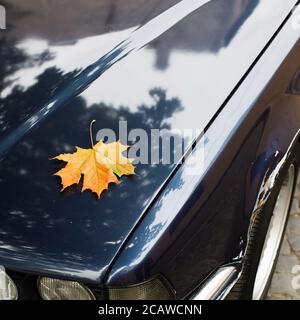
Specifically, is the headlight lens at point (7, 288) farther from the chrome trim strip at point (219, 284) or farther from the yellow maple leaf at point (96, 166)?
→ the chrome trim strip at point (219, 284)

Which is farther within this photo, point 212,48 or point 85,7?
point 85,7

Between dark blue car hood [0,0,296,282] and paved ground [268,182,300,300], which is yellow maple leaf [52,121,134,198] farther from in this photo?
paved ground [268,182,300,300]

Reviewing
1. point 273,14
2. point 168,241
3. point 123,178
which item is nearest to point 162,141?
point 123,178

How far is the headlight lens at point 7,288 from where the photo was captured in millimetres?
1800

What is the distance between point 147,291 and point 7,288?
43cm

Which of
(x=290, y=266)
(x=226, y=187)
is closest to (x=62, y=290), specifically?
(x=226, y=187)

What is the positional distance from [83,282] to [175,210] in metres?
0.34

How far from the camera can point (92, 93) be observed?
7.00 feet

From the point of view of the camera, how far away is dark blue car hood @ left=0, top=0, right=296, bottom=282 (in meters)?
1.79

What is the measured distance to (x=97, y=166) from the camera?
1.97 m

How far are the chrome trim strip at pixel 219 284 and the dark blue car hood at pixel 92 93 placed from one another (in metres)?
0.33

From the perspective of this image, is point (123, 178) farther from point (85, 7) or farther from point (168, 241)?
point (85, 7)

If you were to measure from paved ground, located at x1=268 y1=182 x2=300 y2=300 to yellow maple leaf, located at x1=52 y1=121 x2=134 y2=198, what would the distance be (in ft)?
3.79

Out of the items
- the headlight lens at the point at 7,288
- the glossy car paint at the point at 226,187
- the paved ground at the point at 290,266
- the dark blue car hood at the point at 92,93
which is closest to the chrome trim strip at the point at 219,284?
the glossy car paint at the point at 226,187
